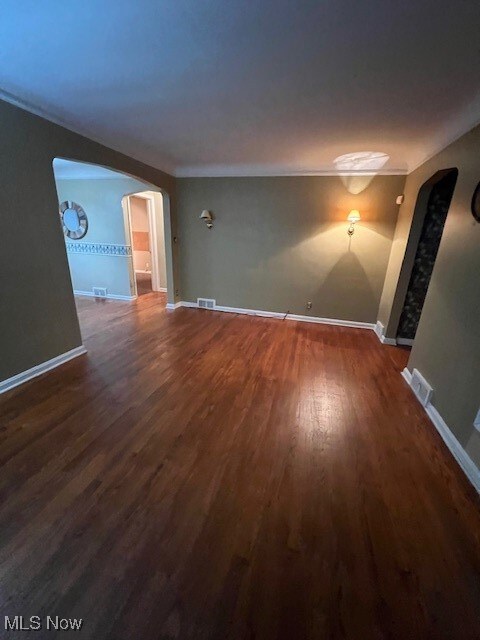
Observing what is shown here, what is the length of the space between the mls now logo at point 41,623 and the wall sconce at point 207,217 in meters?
4.40

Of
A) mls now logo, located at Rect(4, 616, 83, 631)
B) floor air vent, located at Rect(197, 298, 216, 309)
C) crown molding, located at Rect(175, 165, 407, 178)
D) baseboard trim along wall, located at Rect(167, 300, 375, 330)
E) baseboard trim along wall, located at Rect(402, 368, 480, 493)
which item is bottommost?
mls now logo, located at Rect(4, 616, 83, 631)

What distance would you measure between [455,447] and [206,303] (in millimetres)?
4001

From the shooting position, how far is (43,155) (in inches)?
91.0

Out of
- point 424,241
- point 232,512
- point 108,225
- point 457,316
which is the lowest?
point 232,512

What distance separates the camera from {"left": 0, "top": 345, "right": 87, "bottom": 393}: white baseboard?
227 cm

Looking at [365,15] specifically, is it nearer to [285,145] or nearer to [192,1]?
[192,1]

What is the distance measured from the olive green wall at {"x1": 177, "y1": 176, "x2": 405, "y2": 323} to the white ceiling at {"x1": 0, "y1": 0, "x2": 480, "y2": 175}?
3.49 feet

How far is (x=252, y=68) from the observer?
5.35 feet

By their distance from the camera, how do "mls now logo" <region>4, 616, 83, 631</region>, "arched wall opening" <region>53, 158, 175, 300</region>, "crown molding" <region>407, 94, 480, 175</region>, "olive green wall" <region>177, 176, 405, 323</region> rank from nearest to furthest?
"mls now logo" <region>4, 616, 83, 631</region> → "crown molding" <region>407, 94, 480, 175</region> → "olive green wall" <region>177, 176, 405, 323</region> → "arched wall opening" <region>53, 158, 175, 300</region>

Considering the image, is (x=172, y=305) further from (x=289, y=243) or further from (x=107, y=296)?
(x=289, y=243)

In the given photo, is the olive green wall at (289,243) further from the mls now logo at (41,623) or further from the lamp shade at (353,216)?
the mls now logo at (41,623)

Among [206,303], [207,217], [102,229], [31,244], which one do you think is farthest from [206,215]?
[31,244]

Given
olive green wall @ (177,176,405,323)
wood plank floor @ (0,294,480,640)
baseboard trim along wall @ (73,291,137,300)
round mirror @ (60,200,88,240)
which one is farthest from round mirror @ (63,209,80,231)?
wood plank floor @ (0,294,480,640)

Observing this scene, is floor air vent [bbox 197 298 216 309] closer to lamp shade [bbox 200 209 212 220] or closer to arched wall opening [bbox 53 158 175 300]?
arched wall opening [bbox 53 158 175 300]
